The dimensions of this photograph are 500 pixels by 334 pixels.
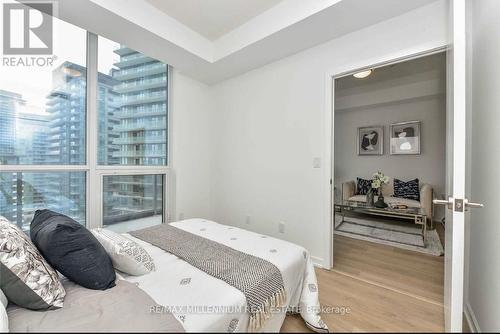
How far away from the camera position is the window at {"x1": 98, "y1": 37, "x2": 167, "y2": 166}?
2039mm

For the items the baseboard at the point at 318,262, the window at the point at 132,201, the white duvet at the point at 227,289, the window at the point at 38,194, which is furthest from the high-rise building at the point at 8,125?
the baseboard at the point at 318,262

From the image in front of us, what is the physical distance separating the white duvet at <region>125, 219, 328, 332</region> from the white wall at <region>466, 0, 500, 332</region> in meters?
0.71

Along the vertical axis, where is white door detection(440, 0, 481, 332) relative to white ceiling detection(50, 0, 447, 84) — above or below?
below

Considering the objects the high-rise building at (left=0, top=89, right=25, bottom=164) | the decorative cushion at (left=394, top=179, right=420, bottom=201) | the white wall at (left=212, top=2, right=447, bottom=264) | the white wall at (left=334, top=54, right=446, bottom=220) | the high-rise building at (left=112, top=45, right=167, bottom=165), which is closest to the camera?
the white wall at (left=334, top=54, right=446, bottom=220)

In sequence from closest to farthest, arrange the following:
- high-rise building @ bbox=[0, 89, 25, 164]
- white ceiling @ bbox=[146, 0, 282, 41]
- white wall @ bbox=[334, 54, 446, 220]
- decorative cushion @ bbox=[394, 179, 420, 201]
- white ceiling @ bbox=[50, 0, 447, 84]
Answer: white wall @ bbox=[334, 54, 446, 220] → white ceiling @ bbox=[50, 0, 447, 84] → high-rise building @ bbox=[0, 89, 25, 164] → white ceiling @ bbox=[146, 0, 282, 41] → decorative cushion @ bbox=[394, 179, 420, 201]

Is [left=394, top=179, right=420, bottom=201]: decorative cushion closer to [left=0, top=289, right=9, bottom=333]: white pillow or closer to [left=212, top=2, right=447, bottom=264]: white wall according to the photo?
[left=212, top=2, right=447, bottom=264]: white wall

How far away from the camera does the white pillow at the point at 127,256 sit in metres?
0.93

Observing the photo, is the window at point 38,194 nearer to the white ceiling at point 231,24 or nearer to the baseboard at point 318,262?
the white ceiling at point 231,24

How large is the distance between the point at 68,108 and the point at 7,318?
200 centimetres

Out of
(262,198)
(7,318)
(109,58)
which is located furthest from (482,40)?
(109,58)

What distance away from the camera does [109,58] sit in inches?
84.3


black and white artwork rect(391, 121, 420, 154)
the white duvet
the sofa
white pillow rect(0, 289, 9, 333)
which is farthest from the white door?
the sofa

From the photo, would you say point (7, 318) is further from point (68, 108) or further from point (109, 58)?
point (109, 58)

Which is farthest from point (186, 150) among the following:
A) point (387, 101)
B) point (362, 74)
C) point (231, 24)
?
point (387, 101)
